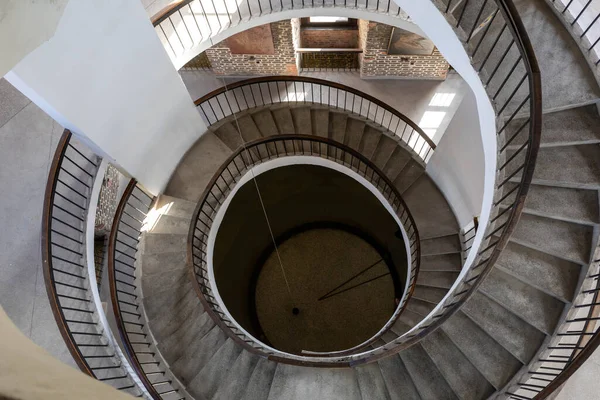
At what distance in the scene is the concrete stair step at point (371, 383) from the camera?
5.57 meters

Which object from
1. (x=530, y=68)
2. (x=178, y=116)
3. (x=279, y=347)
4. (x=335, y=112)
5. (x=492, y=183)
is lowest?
(x=279, y=347)

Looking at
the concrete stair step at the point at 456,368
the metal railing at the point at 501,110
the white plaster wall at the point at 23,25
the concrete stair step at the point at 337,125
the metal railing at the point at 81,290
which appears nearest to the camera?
the white plaster wall at the point at 23,25

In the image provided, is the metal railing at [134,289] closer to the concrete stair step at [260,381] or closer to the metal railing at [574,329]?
the concrete stair step at [260,381]

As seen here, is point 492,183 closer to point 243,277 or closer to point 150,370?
point 150,370

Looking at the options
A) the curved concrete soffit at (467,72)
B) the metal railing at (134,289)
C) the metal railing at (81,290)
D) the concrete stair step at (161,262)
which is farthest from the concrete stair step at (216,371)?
the curved concrete soffit at (467,72)

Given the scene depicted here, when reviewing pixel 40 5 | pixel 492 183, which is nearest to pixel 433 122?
pixel 492 183

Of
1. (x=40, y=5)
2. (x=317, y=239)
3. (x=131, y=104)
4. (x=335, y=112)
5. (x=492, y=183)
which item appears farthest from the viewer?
(x=317, y=239)

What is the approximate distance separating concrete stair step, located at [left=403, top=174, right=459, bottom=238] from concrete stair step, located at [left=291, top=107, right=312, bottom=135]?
2469 mm

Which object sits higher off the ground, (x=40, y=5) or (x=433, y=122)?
(x=433, y=122)

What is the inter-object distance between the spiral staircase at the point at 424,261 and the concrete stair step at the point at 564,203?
0.05 ft

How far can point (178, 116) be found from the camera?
7055 mm

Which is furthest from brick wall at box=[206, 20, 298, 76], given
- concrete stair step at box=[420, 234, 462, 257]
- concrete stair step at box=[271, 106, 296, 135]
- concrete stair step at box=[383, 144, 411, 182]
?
concrete stair step at box=[420, 234, 462, 257]

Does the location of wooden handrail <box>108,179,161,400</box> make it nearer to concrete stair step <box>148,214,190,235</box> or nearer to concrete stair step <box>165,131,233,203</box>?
concrete stair step <box>148,214,190,235</box>

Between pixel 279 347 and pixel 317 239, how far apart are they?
10.3 ft
